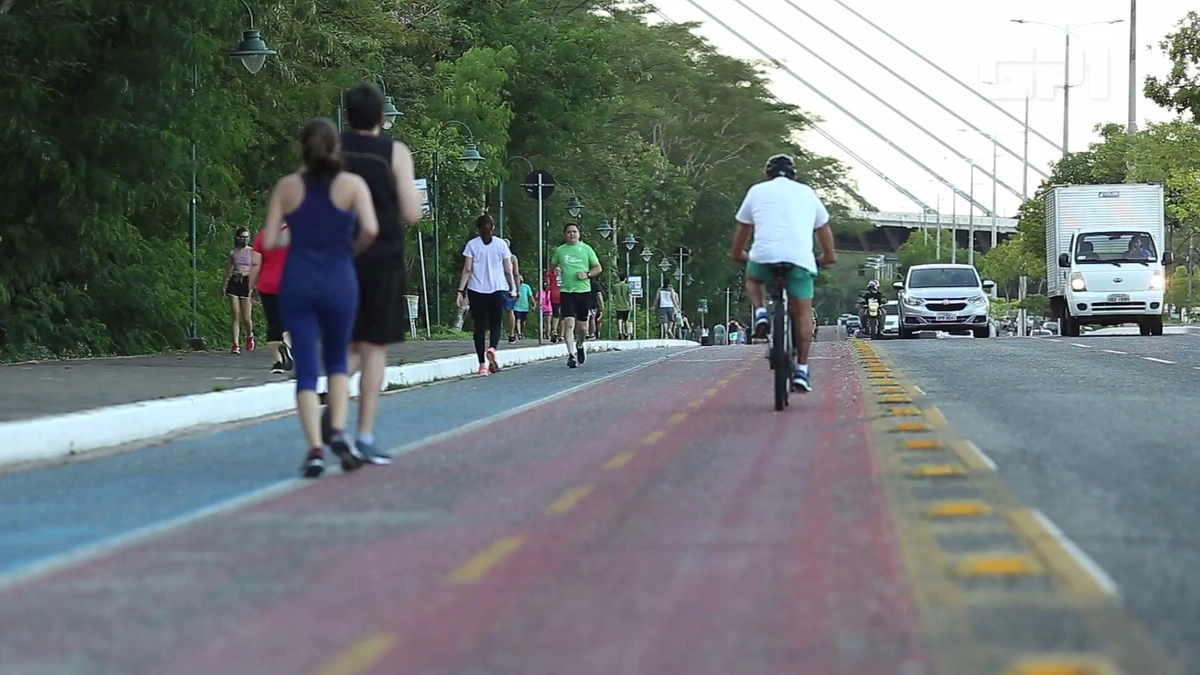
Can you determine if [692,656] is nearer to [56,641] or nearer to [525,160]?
[56,641]

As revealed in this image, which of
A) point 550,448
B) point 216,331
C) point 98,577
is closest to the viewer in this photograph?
point 98,577

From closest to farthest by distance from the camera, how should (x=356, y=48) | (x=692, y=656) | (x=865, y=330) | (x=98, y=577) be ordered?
(x=692, y=656), (x=98, y=577), (x=356, y=48), (x=865, y=330)

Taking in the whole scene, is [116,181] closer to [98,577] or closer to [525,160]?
[98,577]

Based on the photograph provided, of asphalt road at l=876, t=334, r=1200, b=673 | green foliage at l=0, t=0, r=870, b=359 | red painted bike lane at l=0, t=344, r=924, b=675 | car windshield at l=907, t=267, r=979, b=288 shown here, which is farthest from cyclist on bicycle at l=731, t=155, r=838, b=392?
car windshield at l=907, t=267, r=979, b=288

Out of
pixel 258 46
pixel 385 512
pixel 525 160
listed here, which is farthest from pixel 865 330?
pixel 385 512

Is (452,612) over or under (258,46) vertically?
under

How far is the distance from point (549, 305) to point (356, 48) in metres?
7.09

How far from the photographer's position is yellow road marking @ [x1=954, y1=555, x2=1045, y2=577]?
634cm

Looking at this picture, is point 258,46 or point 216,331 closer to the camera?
point 258,46

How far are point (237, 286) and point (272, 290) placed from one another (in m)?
9.99

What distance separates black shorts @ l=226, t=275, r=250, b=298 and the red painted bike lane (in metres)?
15.5

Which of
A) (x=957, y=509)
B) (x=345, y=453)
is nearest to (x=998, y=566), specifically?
(x=957, y=509)

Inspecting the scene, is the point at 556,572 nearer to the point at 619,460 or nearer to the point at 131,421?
the point at 619,460

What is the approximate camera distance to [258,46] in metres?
24.6
